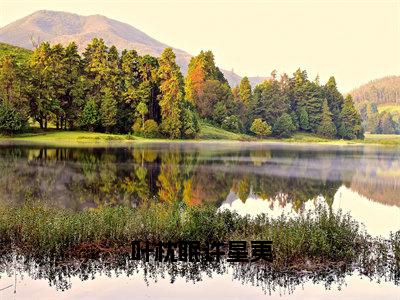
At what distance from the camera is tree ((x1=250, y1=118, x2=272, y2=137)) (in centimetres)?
12162

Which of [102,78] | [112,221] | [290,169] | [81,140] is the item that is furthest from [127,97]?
[112,221]

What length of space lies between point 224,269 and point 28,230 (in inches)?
222

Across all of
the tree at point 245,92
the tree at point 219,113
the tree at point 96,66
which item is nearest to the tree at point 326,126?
the tree at point 245,92

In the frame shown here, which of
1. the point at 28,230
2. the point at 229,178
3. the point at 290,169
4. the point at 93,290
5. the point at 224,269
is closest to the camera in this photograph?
the point at 93,290

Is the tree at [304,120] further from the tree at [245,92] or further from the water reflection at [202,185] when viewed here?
the water reflection at [202,185]

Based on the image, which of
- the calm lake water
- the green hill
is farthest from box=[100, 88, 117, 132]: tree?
the calm lake water

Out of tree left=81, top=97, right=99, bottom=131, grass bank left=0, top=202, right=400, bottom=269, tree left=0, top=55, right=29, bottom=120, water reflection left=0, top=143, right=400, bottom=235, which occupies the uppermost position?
tree left=0, top=55, right=29, bottom=120

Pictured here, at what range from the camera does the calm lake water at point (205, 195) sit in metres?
10.6

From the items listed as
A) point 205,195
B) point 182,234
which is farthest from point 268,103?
point 182,234

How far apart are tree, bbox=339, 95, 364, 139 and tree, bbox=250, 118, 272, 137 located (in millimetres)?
33724

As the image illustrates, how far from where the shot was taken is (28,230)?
43.7ft

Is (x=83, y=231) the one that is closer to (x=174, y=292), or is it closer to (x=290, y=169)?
(x=174, y=292)

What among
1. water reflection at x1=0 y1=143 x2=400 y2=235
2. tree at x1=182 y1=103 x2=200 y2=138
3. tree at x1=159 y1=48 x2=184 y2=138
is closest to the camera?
water reflection at x1=0 y1=143 x2=400 y2=235

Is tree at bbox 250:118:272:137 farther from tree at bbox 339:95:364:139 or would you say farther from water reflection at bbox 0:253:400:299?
water reflection at bbox 0:253:400:299
